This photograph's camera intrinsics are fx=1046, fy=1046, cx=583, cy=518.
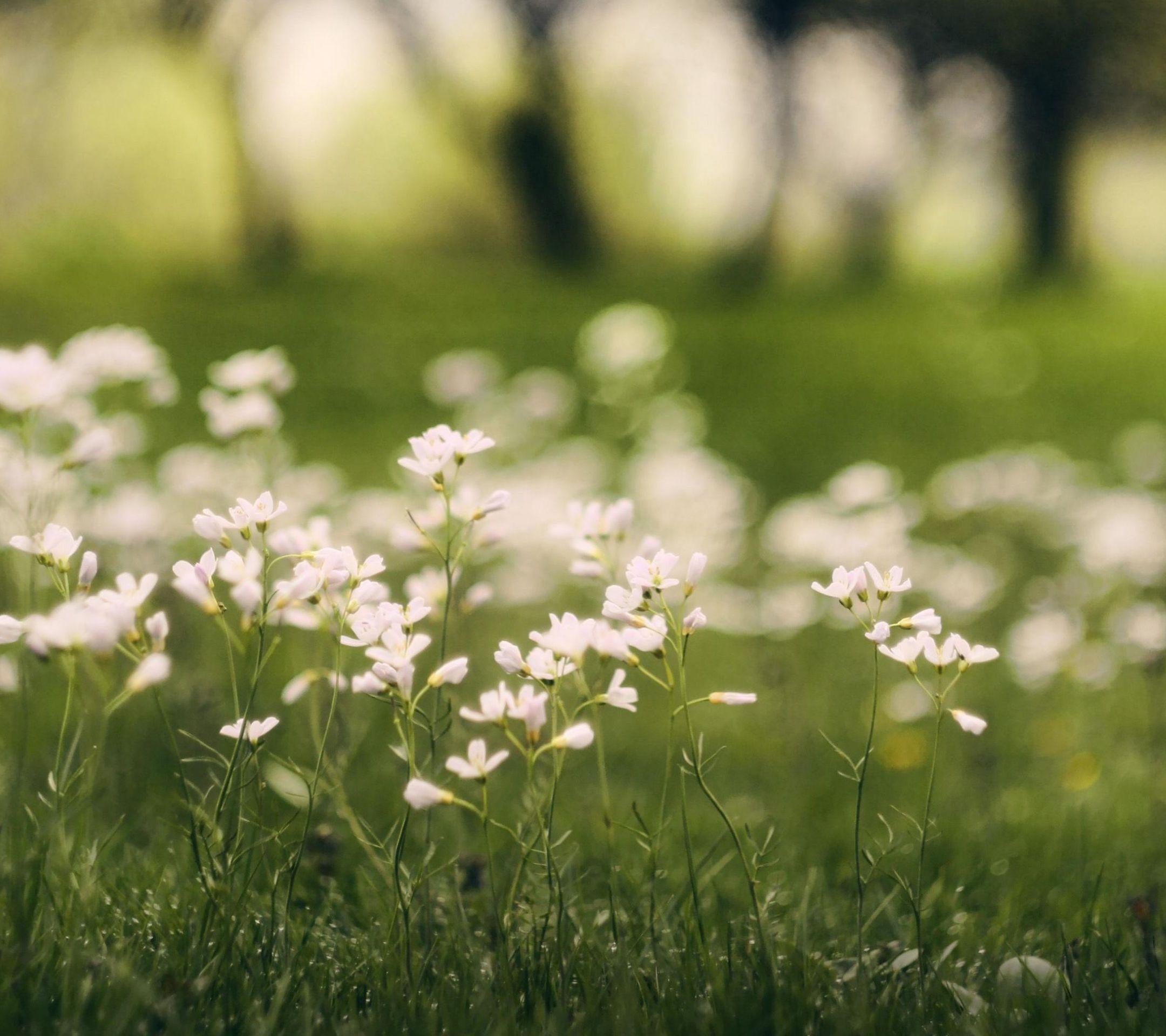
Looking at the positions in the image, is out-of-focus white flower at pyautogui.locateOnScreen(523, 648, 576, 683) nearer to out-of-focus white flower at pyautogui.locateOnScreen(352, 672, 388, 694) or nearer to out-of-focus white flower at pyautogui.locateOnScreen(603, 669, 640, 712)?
out-of-focus white flower at pyautogui.locateOnScreen(603, 669, 640, 712)

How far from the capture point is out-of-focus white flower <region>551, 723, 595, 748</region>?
1.41 meters

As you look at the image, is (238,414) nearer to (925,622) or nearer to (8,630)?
(8,630)

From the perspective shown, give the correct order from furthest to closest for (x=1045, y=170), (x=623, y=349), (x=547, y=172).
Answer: (x=1045, y=170), (x=547, y=172), (x=623, y=349)

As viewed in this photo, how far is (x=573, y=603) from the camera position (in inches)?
177

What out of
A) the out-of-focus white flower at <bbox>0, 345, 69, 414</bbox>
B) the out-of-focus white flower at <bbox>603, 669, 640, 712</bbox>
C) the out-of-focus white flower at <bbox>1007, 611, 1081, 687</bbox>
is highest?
the out-of-focus white flower at <bbox>0, 345, 69, 414</bbox>

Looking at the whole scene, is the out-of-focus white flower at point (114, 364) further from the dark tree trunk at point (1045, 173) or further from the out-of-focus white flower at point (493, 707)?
the dark tree trunk at point (1045, 173)

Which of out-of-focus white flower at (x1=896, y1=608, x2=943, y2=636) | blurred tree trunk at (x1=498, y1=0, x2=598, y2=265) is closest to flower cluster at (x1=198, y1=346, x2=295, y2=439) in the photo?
out-of-focus white flower at (x1=896, y1=608, x2=943, y2=636)

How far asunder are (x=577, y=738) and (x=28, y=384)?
45.2 inches

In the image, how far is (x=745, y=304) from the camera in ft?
39.8

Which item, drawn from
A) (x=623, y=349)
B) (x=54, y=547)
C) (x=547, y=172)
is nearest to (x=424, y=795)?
(x=54, y=547)

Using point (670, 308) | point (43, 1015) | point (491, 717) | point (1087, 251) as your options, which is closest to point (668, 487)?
point (491, 717)

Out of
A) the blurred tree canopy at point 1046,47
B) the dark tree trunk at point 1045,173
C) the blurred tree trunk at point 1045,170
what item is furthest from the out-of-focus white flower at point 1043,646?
the dark tree trunk at point 1045,173

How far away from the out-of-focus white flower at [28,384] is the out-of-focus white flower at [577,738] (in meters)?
1.08

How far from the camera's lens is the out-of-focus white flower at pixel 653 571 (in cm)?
158
